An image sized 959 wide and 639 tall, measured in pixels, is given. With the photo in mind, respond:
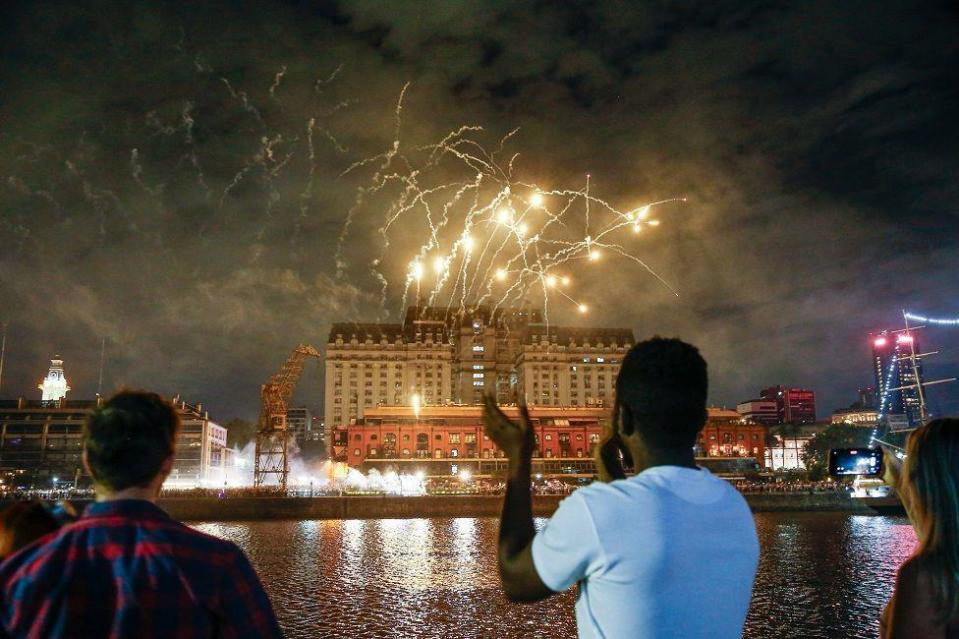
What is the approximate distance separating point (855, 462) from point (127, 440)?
178 inches

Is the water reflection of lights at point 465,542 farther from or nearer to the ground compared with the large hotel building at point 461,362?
nearer to the ground

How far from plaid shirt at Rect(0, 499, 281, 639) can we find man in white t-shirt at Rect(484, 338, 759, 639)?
969 millimetres

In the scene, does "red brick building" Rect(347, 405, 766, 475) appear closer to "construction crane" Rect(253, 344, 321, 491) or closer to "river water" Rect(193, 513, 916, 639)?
"construction crane" Rect(253, 344, 321, 491)

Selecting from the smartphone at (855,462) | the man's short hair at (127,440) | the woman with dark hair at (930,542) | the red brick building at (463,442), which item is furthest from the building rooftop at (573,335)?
the man's short hair at (127,440)

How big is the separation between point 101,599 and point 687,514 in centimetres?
190

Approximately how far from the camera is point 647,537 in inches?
81.8

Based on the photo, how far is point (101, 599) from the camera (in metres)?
2.18

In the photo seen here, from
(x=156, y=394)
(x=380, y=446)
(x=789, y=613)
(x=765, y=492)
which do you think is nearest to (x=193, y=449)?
(x=380, y=446)

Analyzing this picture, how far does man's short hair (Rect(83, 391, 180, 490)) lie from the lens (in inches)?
95.6

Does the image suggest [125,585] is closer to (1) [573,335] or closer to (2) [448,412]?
(2) [448,412]

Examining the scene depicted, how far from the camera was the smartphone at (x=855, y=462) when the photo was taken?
4.62 meters

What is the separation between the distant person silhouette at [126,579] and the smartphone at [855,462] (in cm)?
399

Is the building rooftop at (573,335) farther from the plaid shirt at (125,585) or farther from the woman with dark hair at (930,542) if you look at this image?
the plaid shirt at (125,585)

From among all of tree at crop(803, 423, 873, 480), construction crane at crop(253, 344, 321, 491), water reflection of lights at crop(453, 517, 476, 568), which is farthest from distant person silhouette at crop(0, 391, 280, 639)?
tree at crop(803, 423, 873, 480)
